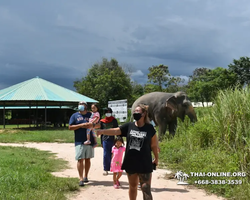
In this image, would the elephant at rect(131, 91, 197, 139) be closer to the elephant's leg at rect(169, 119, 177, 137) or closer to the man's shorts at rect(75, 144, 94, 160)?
the elephant's leg at rect(169, 119, 177, 137)

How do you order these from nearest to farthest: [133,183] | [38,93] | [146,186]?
1. [146,186]
2. [133,183]
3. [38,93]

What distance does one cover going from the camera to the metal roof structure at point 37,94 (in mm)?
23581

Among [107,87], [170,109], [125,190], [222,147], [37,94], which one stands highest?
[107,87]

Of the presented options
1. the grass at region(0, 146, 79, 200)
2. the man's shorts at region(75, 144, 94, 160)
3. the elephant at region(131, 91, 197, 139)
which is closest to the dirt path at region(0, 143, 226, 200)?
the grass at region(0, 146, 79, 200)

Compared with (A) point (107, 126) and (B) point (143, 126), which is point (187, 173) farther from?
(B) point (143, 126)

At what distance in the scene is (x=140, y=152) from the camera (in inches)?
165

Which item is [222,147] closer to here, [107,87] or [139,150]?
[139,150]

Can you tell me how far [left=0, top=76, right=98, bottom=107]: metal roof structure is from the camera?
23.6m

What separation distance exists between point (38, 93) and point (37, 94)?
0.87ft

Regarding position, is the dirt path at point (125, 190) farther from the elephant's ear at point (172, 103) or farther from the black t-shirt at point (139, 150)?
the elephant's ear at point (172, 103)

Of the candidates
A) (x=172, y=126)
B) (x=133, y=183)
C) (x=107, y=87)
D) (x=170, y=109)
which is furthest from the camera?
(x=107, y=87)

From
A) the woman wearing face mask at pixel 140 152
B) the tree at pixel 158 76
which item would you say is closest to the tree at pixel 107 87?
the tree at pixel 158 76

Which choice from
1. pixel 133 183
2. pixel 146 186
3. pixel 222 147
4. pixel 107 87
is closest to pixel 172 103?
pixel 222 147

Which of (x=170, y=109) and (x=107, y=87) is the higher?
(x=107, y=87)
